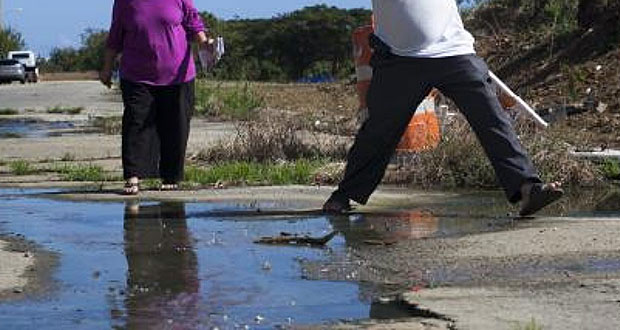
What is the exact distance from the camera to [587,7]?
15.5 metres

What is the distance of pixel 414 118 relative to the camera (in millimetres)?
9055

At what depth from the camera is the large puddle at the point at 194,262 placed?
4316 mm

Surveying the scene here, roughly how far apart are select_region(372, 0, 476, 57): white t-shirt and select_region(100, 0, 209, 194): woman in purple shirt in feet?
6.84

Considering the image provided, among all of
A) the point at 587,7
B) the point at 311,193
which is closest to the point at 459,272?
the point at 311,193

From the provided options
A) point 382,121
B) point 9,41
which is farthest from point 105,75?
point 9,41

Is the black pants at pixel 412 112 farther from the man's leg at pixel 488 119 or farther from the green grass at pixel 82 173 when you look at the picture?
→ the green grass at pixel 82 173

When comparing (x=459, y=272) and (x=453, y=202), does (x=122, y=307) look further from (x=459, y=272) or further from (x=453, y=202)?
(x=453, y=202)

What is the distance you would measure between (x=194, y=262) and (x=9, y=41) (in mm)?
108199

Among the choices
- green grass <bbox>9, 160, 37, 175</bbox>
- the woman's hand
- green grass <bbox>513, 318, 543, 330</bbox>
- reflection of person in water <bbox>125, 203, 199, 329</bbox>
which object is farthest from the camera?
green grass <bbox>9, 160, 37, 175</bbox>

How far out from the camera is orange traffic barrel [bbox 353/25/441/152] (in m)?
8.90

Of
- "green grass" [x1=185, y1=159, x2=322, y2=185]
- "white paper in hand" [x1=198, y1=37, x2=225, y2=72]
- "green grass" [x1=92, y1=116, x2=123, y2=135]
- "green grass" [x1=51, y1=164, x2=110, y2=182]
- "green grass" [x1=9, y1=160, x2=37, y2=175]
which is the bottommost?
"green grass" [x1=92, y1=116, x2=123, y2=135]

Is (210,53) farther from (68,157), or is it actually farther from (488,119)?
(68,157)

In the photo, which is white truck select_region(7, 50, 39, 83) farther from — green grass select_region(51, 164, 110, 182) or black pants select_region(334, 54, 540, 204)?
black pants select_region(334, 54, 540, 204)

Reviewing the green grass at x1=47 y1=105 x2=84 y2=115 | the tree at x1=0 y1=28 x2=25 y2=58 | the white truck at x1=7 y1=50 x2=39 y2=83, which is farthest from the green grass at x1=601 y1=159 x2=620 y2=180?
the tree at x1=0 y1=28 x2=25 y2=58
